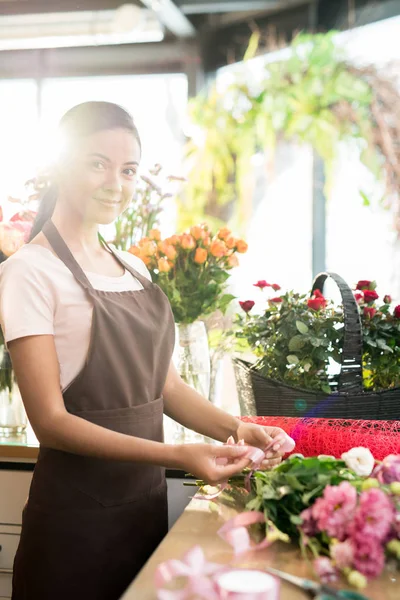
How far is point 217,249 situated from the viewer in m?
1.86

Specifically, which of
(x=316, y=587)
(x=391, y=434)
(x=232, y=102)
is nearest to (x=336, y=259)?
(x=232, y=102)

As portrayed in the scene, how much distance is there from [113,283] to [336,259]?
6.15ft

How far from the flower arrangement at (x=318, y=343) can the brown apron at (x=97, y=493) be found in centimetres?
50

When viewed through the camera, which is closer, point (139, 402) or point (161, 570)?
point (161, 570)

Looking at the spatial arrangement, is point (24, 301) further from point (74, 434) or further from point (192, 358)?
point (192, 358)

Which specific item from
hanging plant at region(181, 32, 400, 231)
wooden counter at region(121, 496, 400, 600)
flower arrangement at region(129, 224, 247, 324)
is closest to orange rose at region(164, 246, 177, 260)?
flower arrangement at region(129, 224, 247, 324)

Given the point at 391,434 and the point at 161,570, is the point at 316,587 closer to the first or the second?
the point at 161,570

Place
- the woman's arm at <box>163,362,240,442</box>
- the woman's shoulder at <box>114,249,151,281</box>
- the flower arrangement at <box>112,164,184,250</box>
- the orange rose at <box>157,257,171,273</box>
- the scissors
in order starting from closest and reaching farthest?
1. the scissors
2. the woman's arm at <box>163,362,240,442</box>
3. the woman's shoulder at <box>114,249,151,281</box>
4. the orange rose at <box>157,257,171,273</box>
5. the flower arrangement at <box>112,164,184,250</box>

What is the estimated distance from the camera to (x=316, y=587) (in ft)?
2.46

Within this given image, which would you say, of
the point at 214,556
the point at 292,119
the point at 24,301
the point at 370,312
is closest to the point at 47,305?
the point at 24,301

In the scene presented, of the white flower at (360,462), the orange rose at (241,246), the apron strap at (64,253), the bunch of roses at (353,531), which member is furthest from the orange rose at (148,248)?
the bunch of roses at (353,531)

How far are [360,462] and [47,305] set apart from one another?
57 centimetres

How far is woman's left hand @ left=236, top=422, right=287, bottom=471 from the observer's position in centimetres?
116

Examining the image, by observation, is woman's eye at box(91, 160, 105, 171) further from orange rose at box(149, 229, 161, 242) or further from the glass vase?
the glass vase
